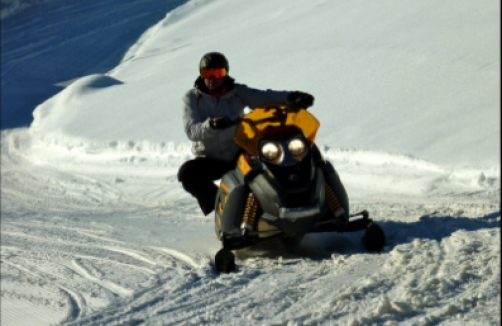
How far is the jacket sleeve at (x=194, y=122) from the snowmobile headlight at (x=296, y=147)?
0.66m

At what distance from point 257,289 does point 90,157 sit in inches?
249

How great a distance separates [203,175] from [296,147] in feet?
3.07

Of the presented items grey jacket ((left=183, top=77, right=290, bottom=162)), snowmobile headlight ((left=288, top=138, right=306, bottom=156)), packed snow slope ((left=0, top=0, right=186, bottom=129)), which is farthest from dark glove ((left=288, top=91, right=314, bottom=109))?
packed snow slope ((left=0, top=0, right=186, bottom=129))

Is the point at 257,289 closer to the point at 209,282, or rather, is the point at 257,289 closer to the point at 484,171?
the point at 209,282

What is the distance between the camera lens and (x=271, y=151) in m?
5.18

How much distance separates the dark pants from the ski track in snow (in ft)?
1.43

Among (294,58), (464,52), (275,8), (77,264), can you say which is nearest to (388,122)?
(464,52)

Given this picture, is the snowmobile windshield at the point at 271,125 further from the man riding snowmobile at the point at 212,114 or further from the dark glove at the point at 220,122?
the man riding snowmobile at the point at 212,114

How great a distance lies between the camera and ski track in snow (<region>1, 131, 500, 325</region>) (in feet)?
14.1

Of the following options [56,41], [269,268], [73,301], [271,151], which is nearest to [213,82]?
[271,151]

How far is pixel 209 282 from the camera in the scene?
504cm

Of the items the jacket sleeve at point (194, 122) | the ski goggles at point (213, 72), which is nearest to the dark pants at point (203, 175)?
the jacket sleeve at point (194, 122)

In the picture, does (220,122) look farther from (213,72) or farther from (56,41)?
(56,41)

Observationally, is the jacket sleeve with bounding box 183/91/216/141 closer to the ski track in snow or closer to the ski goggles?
the ski goggles
